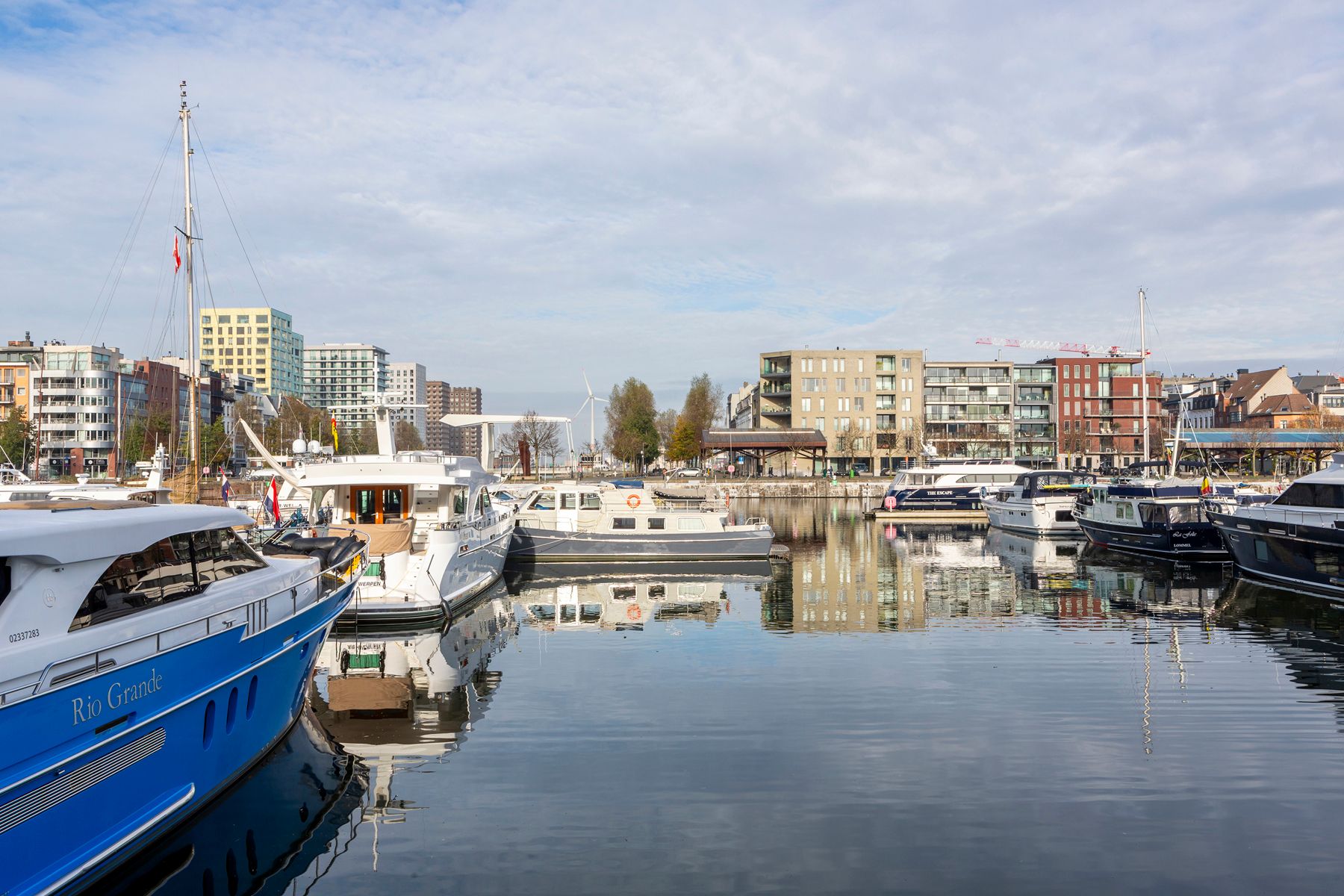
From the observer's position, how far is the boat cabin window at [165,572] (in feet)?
26.9

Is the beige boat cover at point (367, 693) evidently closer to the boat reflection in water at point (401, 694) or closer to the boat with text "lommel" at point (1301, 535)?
the boat reflection in water at point (401, 694)

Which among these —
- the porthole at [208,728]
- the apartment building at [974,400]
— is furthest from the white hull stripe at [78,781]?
the apartment building at [974,400]

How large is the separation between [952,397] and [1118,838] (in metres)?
106

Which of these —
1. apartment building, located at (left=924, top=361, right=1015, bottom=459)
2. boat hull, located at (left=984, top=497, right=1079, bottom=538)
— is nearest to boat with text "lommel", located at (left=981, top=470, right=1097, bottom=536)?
boat hull, located at (left=984, top=497, right=1079, bottom=538)

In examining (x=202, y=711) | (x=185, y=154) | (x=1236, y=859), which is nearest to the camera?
(x=1236, y=859)

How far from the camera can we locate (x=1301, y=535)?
24.4 m

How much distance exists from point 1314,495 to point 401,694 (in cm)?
2370

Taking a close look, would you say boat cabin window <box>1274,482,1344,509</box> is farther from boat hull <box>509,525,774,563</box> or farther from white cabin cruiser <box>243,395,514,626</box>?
white cabin cruiser <box>243,395,514,626</box>

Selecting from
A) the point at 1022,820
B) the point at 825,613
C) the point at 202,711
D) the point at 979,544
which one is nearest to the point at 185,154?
the point at 825,613

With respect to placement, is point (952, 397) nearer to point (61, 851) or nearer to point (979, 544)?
point (979, 544)

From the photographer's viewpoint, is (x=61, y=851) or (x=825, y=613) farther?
(x=825, y=613)

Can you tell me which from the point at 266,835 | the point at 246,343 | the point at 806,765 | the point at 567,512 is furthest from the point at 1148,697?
the point at 246,343

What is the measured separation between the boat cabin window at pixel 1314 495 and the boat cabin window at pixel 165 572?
25291 mm

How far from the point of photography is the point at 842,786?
10.4m
